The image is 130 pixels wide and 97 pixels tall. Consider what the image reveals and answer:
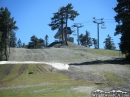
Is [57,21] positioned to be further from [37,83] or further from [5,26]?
[37,83]

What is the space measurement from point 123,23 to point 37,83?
74.5 feet

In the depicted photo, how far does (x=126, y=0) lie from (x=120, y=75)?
18564 mm

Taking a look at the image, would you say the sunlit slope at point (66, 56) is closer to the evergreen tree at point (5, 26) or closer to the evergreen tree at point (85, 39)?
the evergreen tree at point (5, 26)

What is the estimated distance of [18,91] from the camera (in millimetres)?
23562

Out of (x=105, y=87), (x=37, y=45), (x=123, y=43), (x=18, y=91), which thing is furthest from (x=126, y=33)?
(x=37, y=45)

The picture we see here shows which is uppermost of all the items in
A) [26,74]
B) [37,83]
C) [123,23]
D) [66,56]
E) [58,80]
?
[123,23]

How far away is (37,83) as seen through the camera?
1108 inches

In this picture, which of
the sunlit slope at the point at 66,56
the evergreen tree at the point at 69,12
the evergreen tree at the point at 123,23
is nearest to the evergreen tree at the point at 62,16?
the evergreen tree at the point at 69,12

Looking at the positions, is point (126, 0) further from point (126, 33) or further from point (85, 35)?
point (85, 35)

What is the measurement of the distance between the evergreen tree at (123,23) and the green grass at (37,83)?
14.7 meters

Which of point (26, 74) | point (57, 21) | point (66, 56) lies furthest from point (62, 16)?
point (26, 74)

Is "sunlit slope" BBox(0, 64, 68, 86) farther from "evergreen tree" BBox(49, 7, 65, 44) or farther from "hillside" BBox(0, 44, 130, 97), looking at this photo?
"evergreen tree" BBox(49, 7, 65, 44)

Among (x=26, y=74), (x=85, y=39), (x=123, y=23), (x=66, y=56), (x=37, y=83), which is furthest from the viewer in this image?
(x=85, y=39)

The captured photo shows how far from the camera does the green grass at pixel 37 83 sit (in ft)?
74.2
